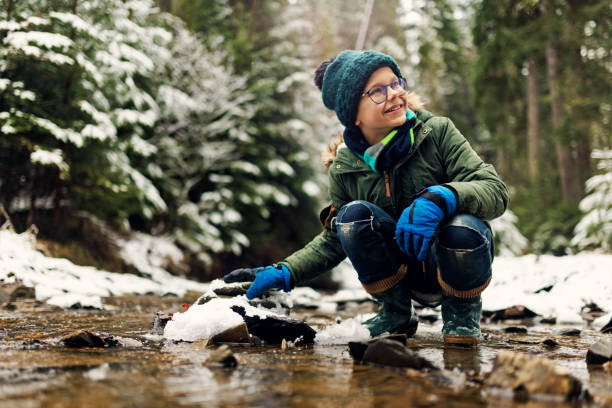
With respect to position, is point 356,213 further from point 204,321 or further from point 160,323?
point 160,323

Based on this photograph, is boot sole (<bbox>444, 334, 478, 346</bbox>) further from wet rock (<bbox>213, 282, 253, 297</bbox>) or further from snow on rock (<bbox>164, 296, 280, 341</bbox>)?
wet rock (<bbox>213, 282, 253, 297</bbox>)

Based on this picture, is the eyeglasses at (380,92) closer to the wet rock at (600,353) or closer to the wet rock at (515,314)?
the wet rock at (600,353)

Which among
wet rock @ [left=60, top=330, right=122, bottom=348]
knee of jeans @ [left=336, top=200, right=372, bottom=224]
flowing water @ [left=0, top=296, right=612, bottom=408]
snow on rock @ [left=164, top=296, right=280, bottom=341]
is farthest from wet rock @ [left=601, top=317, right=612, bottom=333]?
wet rock @ [left=60, top=330, right=122, bottom=348]

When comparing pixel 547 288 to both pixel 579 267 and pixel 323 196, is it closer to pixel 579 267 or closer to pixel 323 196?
pixel 579 267

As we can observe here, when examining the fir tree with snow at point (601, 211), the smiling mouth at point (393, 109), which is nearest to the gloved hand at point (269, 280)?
the smiling mouth at point (393, 109)

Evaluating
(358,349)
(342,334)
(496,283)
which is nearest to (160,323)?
(342,334)

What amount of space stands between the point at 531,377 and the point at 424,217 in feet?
2.72

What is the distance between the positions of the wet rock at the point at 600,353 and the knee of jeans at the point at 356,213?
100cm

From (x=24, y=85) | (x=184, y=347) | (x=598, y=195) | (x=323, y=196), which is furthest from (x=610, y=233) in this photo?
(x=24, y=85)

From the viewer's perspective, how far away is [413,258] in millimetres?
2406

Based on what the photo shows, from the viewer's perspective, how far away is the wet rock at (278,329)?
6.89 ft

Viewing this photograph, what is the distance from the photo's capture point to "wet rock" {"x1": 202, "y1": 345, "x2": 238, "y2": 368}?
1.46m

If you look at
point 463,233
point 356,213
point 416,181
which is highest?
point 416,181

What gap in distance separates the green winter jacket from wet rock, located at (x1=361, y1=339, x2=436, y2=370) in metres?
0.74
